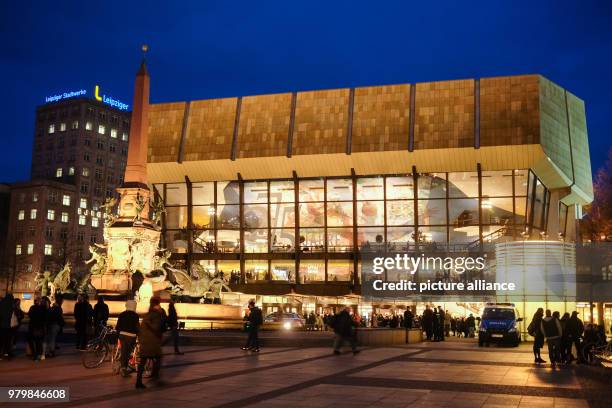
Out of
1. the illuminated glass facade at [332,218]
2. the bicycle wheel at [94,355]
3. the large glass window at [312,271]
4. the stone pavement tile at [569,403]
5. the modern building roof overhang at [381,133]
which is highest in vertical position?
the modern building roof overhang at [381,133]

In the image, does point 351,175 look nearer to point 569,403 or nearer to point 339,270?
point 339,270

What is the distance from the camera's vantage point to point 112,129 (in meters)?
116

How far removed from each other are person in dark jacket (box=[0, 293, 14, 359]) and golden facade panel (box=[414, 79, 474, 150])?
37783mm

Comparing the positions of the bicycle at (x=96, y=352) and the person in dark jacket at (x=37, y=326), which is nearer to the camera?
the bicycle at (x=96, y=352)

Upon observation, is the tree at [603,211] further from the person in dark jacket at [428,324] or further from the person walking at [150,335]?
the person walking at [150,335]

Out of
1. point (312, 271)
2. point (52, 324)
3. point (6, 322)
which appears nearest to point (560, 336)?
point (52, 324)

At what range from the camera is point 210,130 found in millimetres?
56000

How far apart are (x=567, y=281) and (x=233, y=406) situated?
100.0 ft

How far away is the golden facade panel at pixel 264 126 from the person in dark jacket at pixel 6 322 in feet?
124

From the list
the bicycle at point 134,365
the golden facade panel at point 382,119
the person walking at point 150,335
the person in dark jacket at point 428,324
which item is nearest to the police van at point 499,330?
the person in dark jacket at point 428,324

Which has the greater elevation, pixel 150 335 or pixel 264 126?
pixel 264 126

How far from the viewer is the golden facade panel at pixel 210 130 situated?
2180 inches

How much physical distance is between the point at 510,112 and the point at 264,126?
1872 cm

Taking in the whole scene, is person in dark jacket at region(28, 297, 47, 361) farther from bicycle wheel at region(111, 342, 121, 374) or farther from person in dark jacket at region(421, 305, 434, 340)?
person in dark jacket at region(421, 305, 434, 340)
